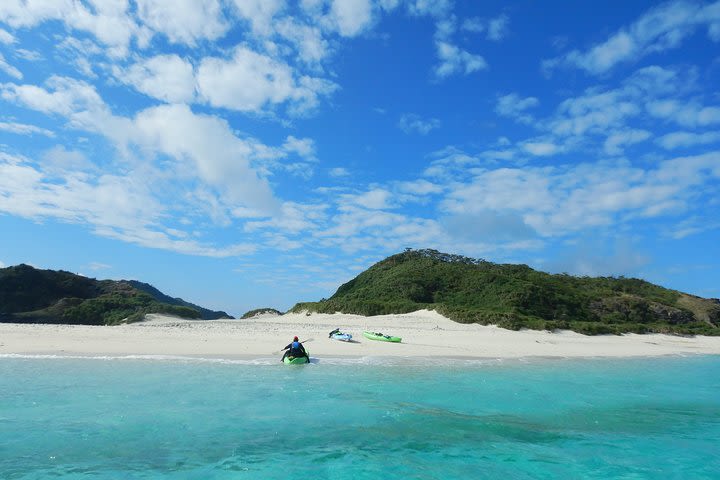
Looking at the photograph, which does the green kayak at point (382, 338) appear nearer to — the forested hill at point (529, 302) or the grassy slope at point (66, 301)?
the forested hill at point (529, 302)

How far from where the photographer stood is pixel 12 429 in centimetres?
A: 962

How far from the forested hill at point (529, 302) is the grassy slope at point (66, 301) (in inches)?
585

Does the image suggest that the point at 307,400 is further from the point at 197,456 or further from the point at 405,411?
the point at 197,456

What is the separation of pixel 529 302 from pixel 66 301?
40.6 m

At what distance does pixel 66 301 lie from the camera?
40562 mm

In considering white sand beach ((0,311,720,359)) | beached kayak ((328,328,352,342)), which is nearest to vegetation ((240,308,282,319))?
white sand beach ((0,311,720,359))

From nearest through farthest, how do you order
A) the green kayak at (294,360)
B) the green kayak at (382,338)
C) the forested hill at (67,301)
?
the green kayak at (294,360)
the green kayak at (382,338)
the forested hill at (67,301)

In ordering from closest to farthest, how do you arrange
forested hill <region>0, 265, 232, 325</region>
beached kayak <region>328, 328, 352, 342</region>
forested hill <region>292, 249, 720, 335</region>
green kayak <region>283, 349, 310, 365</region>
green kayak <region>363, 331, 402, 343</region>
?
green kayak <region>283, 349, 310, 365</region>
beached kayak <region>328, 328, 352, 342</region>
green kayak <region>363, 331, 402, 343</region>
forested hill <region>292, 249, 720, 335</region>
forested hill <region>0, 265, 232, 325</region>

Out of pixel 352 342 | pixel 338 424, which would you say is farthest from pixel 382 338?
pixel 338 424

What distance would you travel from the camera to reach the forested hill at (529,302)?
116 ft

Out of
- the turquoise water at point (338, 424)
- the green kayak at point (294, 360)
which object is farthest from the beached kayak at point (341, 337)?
the turquoise water at point (338, 424)

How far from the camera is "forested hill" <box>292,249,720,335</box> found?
1387 inches

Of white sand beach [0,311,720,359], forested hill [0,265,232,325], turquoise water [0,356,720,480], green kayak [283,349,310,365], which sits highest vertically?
forested hill [0,265,232,325]

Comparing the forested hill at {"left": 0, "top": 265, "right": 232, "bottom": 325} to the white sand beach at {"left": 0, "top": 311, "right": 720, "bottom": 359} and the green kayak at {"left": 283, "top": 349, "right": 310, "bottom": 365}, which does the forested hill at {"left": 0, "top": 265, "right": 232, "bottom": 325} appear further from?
the green kayak at {"left": 283, "top": 349, "right": 310, "bottom": 365}
